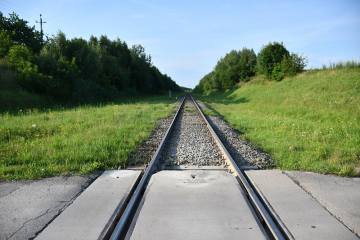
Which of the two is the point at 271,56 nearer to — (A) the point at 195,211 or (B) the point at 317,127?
(B) the point at 317,127

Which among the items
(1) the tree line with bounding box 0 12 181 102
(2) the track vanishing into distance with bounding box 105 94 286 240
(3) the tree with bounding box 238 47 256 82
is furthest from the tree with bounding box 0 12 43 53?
(3) the tree with bounding box 238 47 256 82

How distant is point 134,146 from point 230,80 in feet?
145

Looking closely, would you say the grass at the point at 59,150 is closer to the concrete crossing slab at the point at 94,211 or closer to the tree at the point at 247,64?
the concrete crossing slab at the point at 94,211

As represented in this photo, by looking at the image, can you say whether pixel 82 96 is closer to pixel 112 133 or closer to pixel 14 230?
pixel 112 133

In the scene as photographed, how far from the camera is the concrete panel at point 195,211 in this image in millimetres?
2617

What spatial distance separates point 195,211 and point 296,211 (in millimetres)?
1356

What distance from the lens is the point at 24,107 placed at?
15.5m

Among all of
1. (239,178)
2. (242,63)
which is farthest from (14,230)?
(242,63)

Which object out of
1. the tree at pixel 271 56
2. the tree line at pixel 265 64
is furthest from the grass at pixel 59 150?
the tree at pixel 271 56

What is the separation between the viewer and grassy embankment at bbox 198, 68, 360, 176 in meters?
5.32

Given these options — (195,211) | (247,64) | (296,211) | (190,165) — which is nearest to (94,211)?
(195,211)

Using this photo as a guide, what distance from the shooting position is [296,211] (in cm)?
312

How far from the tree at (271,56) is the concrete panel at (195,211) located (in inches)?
1191

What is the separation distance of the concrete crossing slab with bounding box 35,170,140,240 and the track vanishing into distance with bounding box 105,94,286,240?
0.14m
